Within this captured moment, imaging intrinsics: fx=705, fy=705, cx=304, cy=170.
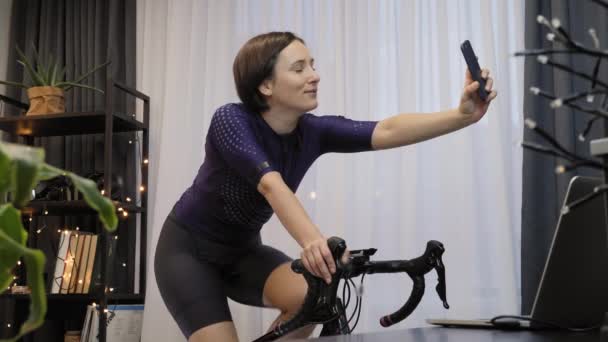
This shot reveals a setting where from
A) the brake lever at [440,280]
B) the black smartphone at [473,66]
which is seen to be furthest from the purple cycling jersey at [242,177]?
the brake lever at [440,280]

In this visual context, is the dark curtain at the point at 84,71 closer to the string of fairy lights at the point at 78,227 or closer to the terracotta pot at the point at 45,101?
the string of fairy lights at the point at 78,227

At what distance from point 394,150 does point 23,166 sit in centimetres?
251

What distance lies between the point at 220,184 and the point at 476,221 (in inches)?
48.1

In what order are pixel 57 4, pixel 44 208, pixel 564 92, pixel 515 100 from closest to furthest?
pixel 564 92, pixel 515 100, pixel 44 208, pixel 57 4

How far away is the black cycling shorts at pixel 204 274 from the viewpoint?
167 cm

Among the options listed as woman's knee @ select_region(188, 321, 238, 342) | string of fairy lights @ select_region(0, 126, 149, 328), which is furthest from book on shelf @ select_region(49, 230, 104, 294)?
woman's knee @ select_region(188, 321, 238, 342)

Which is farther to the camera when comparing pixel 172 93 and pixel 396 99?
pixel 172 93

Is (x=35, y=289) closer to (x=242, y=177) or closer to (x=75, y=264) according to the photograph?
(x=242, y=177)

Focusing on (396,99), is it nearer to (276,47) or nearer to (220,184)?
(276,47)

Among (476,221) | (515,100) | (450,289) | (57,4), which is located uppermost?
(57,4)

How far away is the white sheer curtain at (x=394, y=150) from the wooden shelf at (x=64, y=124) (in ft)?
0.61

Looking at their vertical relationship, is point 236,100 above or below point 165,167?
above

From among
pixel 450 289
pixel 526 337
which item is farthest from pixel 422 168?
pixel 526 337

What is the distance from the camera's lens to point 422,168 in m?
2.73
